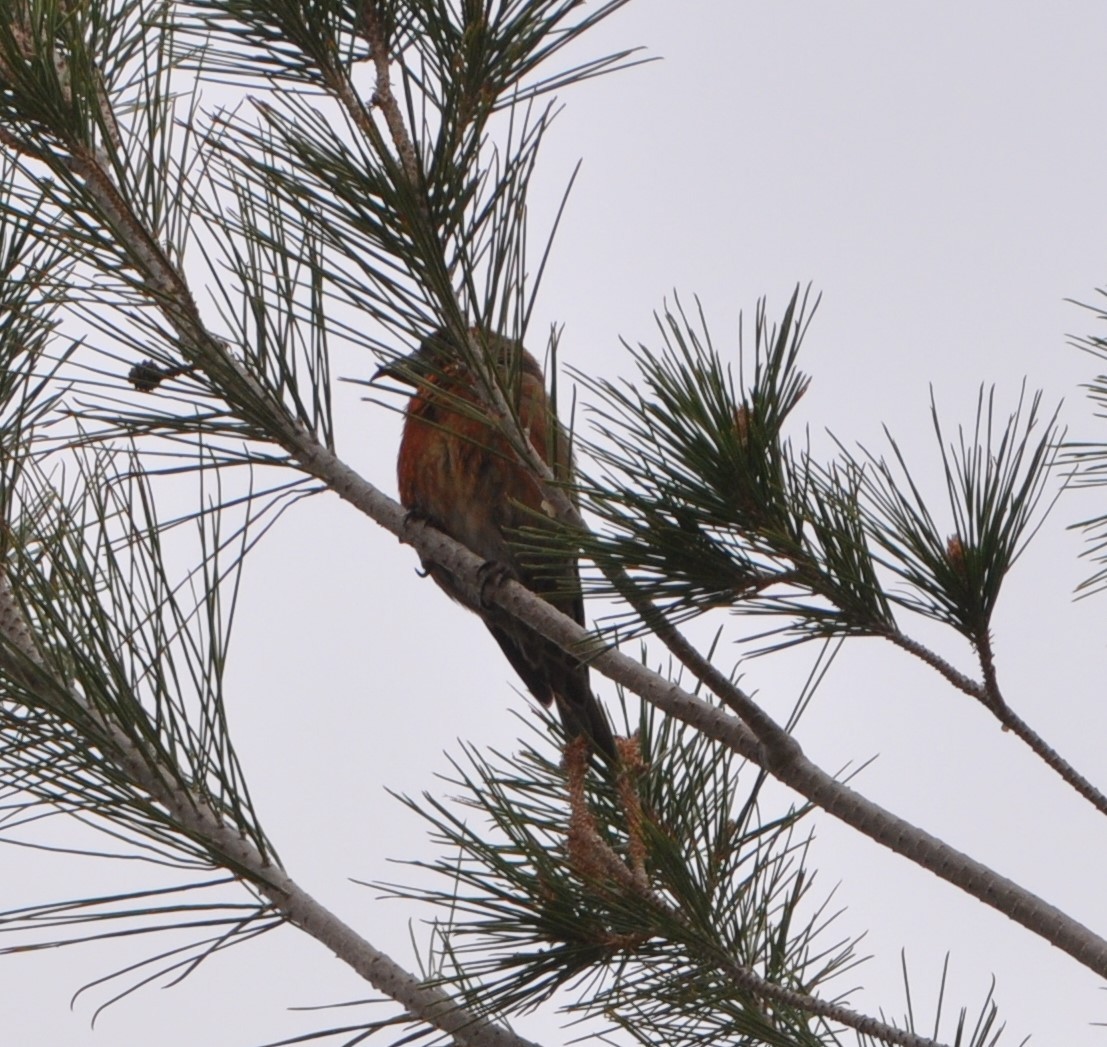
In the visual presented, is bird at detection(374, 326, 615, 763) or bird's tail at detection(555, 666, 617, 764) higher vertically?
bird at detection(374, 326, 615, 763)

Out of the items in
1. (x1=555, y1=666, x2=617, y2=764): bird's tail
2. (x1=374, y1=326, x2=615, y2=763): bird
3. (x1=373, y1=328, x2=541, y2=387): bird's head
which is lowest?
(x1=555, y1=666, x2=617, y2=764): bird's tail

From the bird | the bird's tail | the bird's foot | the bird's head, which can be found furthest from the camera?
the bird

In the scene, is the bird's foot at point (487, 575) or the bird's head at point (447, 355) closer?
the bird's head at point (447, 355)

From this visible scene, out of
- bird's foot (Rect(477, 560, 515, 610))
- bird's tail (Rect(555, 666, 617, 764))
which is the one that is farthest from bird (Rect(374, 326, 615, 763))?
bird's foot (Rect(477, 560, 515, 610))

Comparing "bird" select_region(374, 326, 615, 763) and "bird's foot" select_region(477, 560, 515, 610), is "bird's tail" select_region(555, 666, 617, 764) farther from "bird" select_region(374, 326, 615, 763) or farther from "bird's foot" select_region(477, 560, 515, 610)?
"bird's foot" select_region(477, 560, 515, 610)

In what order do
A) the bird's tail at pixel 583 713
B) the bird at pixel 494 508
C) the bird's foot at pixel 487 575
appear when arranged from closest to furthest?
the bird's foot at pixel 487 575, the bird's tail at pixel 583 713, the bird at pixel 494 508

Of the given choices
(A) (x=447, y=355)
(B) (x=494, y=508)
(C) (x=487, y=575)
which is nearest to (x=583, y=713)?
(C) (x=487, y=575)

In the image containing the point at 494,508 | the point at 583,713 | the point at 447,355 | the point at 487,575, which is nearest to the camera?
the point at 447,355

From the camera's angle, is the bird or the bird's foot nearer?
the bird's foot

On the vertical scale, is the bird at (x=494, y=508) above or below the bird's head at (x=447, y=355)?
above

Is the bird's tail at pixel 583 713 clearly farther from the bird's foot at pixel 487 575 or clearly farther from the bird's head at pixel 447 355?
the bird's head at pixel 447 355

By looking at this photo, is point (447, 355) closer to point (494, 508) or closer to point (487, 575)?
point (487, 575)

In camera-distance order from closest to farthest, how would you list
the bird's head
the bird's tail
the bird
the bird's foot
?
1. the bird's head
2. the bird's foot
3. the bird's tail
4. the bird

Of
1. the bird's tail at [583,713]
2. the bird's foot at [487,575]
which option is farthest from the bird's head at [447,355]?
the bird's tail at [583,713]
